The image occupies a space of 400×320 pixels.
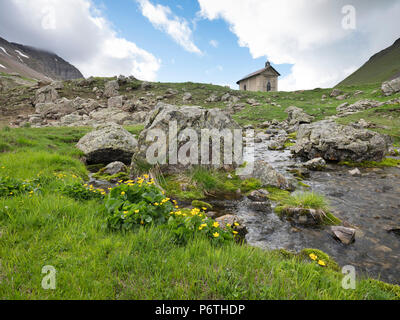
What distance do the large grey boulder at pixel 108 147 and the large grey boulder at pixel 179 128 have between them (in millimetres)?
2587

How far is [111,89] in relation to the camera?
4925cm

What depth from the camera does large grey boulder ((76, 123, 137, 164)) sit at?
493 inches

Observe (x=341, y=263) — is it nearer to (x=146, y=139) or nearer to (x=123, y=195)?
(x=123, y=195)

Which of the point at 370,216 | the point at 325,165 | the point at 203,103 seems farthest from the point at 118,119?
the point at 370,216

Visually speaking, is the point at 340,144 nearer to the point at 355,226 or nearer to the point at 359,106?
the point at 355,226

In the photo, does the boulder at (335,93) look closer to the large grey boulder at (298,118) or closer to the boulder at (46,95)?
the large grey boulder at (298,118)

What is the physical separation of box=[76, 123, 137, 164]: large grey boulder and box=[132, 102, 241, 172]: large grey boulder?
259 centimetres

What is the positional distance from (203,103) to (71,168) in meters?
43.1

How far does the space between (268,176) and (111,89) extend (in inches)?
1961

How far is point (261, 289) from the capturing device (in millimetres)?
2658

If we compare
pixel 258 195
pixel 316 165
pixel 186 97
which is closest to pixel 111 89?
pixel 186 97

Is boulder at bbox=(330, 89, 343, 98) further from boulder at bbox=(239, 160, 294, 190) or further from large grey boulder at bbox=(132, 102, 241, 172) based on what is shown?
boulder at bbox=(239, 160, 294, 190)

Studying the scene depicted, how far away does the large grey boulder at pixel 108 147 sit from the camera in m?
12.5
